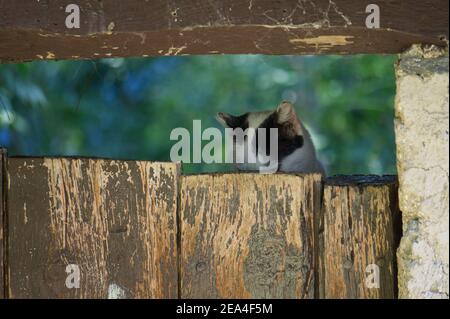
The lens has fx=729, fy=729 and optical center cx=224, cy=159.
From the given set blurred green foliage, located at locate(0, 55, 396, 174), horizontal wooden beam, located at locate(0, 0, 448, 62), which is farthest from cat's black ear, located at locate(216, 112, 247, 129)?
blurred green foliage, located at locate(0, 55, 396, 174)

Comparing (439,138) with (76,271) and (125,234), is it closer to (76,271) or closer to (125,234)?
(125,234)

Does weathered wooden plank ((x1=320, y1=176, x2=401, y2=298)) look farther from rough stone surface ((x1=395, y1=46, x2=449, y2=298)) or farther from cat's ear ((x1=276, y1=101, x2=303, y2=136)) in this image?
cat's ear ((x1=276, y1=101, x2=303, y2=136))

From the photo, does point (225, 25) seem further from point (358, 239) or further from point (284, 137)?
point (284, 137)

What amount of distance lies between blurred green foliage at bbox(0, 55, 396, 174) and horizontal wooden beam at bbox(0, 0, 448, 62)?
6.07 ft

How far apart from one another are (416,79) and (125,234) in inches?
36.5

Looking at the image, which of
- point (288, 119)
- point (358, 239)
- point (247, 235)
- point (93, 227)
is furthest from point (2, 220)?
point (288, 119)

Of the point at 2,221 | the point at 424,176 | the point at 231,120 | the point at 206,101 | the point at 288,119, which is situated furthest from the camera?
the point at 206,101

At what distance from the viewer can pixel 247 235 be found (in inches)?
82.5

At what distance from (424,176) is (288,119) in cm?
100

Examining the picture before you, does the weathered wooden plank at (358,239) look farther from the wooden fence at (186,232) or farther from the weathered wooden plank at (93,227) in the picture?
the weathered wooden plank at (93,227)

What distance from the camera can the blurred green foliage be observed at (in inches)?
171

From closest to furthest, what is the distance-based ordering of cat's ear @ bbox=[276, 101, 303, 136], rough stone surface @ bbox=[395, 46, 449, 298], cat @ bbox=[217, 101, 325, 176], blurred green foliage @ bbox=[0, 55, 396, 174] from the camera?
rough stone surface @ bbox=[395, 46, 449, 298]
cat's ear @ bbox=[276, 101, 303, 136]
cat @ bbox=[217, 101, 325, 176]
blurred green foliage @ bbox=[0, 55, 396, 174]

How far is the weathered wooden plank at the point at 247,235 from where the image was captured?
81.4 inches

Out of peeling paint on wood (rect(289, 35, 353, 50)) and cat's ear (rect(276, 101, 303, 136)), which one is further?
cat's ear (rect(276, 101, 303, 136))
